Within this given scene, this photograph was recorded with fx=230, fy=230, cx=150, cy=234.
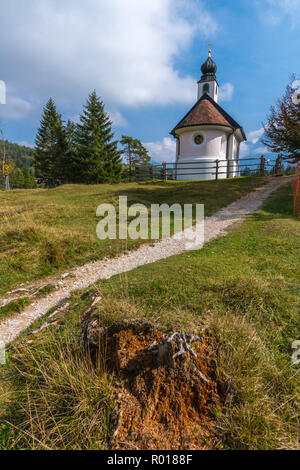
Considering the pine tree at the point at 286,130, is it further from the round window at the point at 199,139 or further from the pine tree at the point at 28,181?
the pine tree at the point at 28,181

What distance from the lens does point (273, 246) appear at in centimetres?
703

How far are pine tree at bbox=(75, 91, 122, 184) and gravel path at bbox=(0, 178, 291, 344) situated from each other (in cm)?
2702

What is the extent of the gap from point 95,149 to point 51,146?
10862 millimetres

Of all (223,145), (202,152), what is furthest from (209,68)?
(202,152)

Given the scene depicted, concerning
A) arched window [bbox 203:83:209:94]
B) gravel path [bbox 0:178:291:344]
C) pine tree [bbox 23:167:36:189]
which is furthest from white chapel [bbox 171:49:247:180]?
pine tree [bbox 23:167:36:189]

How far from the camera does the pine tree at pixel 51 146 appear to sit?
126 ft

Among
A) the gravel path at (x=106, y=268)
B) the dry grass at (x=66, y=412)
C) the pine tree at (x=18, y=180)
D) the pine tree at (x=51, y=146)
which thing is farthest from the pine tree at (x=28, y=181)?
the dry grass at (x=66, y=412)

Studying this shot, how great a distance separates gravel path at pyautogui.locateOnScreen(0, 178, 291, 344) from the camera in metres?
4.76

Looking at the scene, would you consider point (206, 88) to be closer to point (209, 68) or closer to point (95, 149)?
point (209, 68)

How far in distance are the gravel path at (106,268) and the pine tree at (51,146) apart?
34.8 meters
